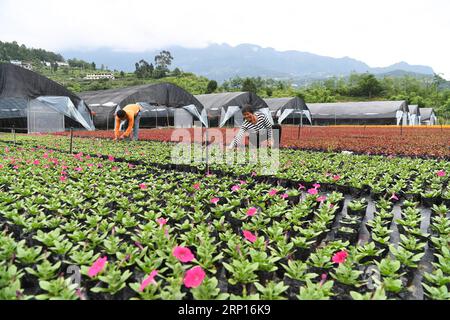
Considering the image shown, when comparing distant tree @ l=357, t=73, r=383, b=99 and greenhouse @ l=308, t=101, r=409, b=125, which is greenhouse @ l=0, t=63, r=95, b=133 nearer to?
greenhouse @ l=308, t=101, r=409, b=125

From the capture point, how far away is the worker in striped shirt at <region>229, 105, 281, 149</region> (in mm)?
6557

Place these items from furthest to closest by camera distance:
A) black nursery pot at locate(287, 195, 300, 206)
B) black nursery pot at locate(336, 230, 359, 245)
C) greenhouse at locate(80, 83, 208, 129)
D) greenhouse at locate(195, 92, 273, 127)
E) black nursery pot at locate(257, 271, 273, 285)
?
greenhouse at locate(195, 92, 273, 127), greenhouse at locate(80, 83, 208, 129), black nursery pot at locate(287, 195, 300, 206), black nursery pot at locate(336, 230, 359, 245), black nursery pot at locate(257, 271, 273, 285)

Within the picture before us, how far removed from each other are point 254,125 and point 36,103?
15789 millimetres

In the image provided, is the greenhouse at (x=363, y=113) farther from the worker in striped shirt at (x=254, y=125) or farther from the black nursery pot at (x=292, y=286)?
the black nursery pot at (x=292, y=286)

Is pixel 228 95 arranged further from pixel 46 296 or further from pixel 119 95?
pixel 46 296

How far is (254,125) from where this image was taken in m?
6.92

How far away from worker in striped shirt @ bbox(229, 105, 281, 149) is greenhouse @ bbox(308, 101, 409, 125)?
122 ft

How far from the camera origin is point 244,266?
74.8 inches

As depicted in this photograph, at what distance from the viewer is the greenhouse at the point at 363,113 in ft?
130

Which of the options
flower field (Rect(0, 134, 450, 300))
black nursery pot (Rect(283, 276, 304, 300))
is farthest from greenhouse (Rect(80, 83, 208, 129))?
black nursery pot (Rect(283, 276, 304, 300))

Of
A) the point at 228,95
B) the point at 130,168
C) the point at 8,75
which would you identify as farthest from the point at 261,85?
the point at 130,168

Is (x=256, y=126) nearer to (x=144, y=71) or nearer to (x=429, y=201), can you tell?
(x=429, y=201)

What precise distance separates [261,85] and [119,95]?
197 ft

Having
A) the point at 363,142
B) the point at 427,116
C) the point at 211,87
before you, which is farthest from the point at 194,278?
the point at 427,116
